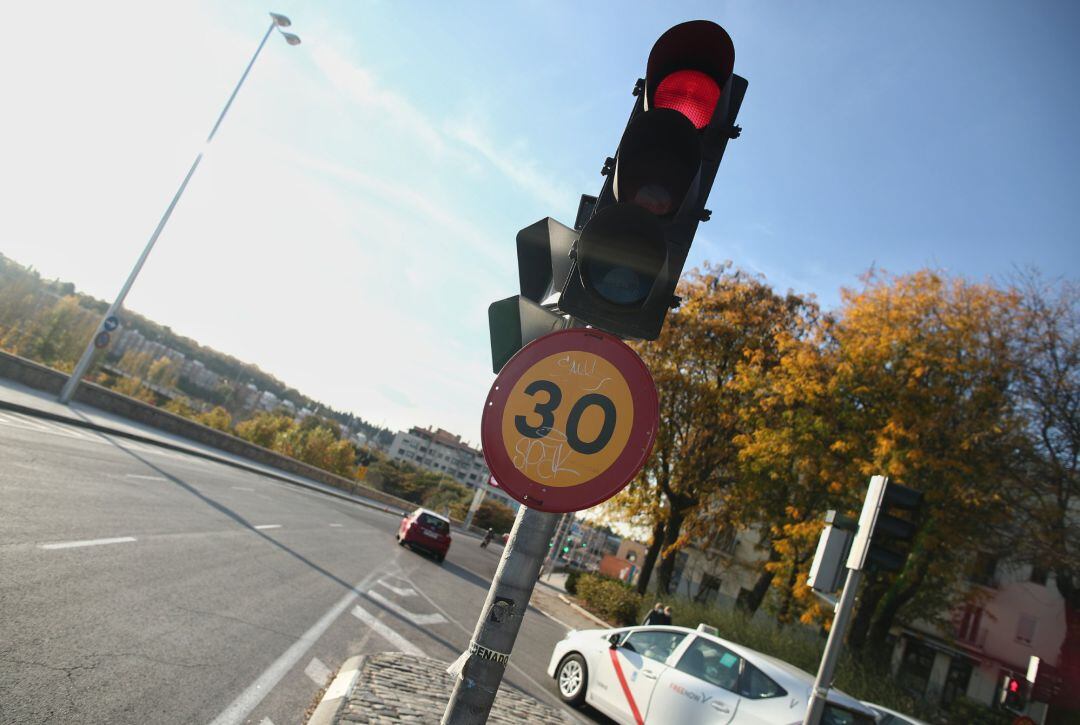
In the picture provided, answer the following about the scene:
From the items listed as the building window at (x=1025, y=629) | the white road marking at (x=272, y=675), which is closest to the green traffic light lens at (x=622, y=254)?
the white road marking at (x=272, y=675)

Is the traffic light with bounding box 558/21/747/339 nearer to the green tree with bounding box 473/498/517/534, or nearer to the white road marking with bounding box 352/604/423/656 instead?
the white road marking with bounding box 352/604/423/656

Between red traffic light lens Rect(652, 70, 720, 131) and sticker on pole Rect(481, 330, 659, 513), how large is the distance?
1.10 metres

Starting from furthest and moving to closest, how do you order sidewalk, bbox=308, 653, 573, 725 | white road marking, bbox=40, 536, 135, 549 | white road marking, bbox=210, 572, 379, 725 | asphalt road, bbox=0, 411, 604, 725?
1. white road marking, bbox=40, 536, 135, 549
2. sidewalk, bbox=308, 653, 573, 725
3. white road marking, bbox=210, 572, 379, 725
4. asphalt road, bbox=0, 411, 604, 725

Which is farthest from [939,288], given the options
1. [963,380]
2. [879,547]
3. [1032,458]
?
[879,547]

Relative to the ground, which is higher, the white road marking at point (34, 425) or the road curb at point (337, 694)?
the road curb at point (337, 694)

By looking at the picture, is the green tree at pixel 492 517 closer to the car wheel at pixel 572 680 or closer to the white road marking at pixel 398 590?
the white road marking at pixel 398 590

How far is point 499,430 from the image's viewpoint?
219 centimetres

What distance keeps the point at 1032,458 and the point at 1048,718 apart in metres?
6.12

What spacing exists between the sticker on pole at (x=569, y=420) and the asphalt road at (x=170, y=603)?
3.45 m

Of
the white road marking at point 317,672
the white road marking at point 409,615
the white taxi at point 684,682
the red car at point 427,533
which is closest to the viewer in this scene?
the white road marking at point 317,672

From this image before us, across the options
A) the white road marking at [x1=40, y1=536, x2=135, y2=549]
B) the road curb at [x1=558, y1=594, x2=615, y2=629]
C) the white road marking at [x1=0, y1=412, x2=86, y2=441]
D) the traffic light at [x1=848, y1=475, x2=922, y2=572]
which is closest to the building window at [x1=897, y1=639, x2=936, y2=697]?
the road curb at [x1=558, y1=594, x2=615, y2=629]

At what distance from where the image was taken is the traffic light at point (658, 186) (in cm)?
234

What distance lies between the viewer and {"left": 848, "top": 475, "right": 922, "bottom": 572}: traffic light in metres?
5.81

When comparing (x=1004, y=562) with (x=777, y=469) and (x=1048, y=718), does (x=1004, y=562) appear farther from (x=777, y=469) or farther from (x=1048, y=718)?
(x=777, y=469)
